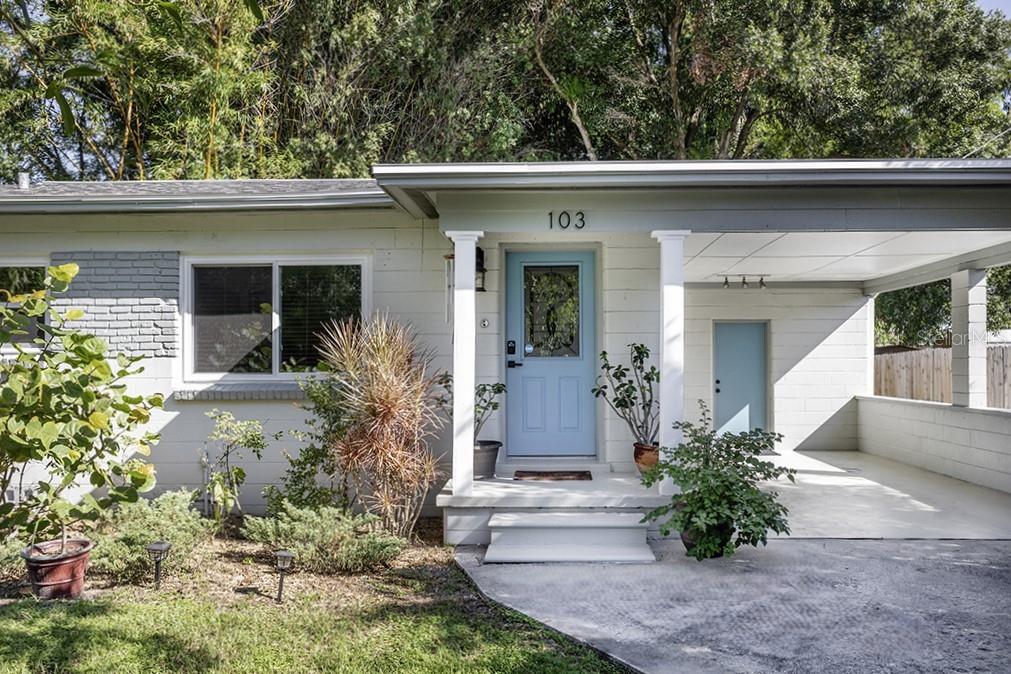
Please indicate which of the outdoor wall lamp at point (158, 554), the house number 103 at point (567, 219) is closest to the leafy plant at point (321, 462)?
the outdoor wall lamp at point (158, 554)

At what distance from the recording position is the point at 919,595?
13.2 feet

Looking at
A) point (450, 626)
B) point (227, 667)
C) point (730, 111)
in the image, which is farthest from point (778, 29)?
point (227, 667)

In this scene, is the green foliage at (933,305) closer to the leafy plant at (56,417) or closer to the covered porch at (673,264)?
the covered porch at (673,264)

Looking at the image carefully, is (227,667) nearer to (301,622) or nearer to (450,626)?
(301,622)

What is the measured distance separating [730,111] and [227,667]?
13351 mm

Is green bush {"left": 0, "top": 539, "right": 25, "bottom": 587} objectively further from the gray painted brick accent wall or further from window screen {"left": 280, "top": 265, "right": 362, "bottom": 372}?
window screen {"left": 280, "top": 265, "right": 362, "bottom": 372}

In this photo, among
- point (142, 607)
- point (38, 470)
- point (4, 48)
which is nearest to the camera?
point (142, 607)

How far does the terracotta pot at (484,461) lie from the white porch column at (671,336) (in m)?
1.43

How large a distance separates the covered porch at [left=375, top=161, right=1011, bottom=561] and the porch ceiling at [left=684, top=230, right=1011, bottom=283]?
0.03 meters

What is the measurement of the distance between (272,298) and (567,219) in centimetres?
273

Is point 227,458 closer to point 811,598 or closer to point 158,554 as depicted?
point 158,554

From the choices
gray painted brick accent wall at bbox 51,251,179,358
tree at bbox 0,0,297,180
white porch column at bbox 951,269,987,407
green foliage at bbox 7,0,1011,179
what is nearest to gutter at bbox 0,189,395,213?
gray painted brick accent wall at bbox 51,251,179,358

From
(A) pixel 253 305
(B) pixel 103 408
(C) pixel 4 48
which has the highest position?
(C) pixel 4 48

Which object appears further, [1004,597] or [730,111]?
[730,111]
